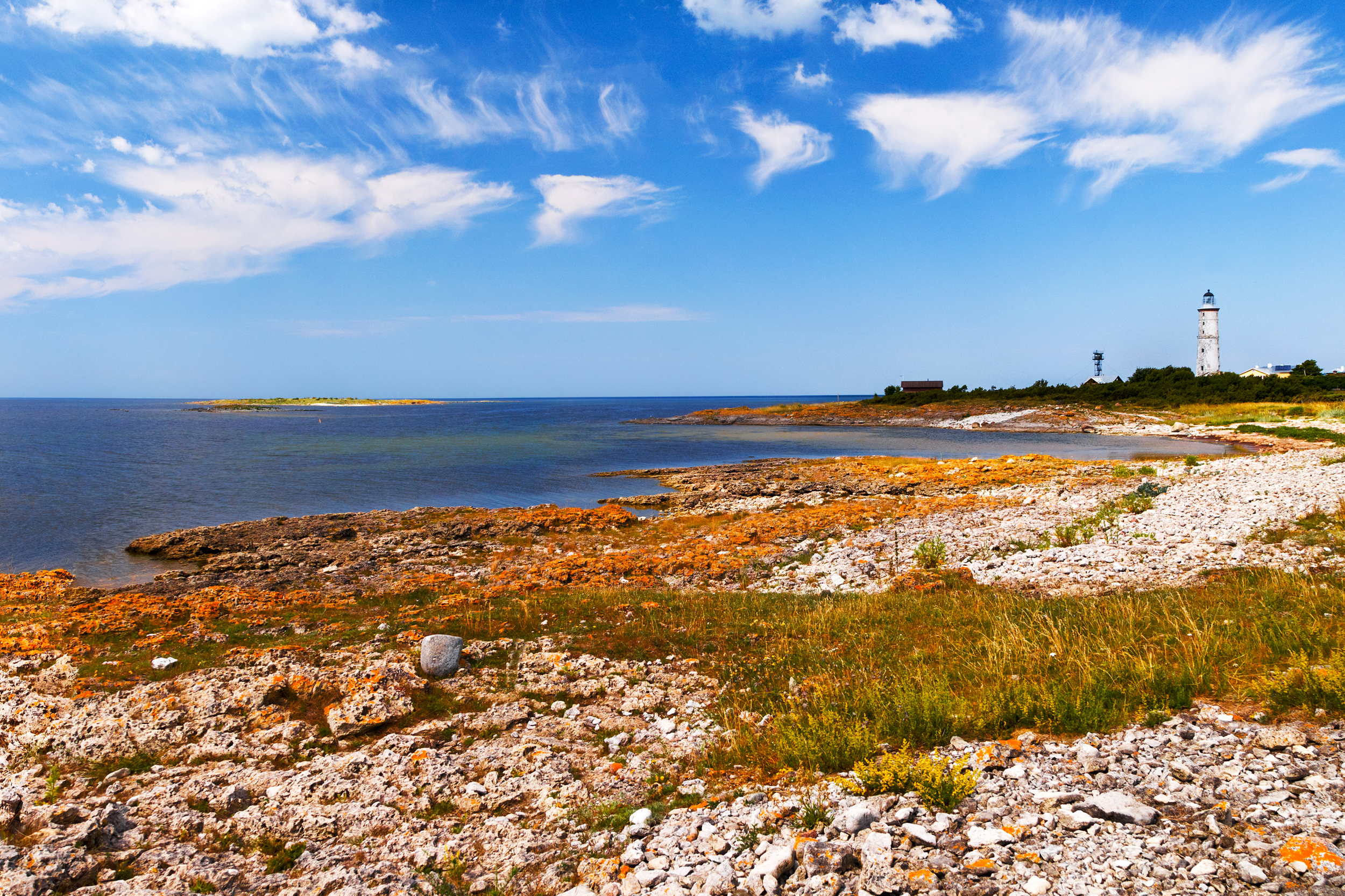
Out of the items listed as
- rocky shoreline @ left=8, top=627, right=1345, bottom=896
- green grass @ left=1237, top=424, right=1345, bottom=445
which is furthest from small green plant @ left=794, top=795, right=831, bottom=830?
green grass @ left=1237, top=424, right=1345, bottom=445

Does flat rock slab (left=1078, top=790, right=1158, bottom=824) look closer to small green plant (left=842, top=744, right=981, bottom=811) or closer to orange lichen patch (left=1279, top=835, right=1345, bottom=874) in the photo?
orange lichen patch (left=1279, top=835, right=1345, bottom=874)

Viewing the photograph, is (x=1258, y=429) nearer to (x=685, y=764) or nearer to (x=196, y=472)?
(x=685, y=764)

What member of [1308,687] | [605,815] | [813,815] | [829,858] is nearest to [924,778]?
[813,815]

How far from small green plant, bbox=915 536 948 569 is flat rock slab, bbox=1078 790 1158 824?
10.4 m

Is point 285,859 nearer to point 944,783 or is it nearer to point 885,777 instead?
point 885,777

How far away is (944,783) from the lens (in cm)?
502

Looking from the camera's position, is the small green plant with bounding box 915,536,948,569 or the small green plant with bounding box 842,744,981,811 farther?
the small green plant with bounding box 915,536,948,569

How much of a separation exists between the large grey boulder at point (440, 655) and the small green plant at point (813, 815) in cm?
582

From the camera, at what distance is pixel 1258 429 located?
49688 mm

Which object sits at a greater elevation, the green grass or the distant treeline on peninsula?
the distant treeline on peninsula

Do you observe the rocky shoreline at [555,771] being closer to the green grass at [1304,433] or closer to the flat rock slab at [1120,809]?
the flat rock slab at [1120,809]

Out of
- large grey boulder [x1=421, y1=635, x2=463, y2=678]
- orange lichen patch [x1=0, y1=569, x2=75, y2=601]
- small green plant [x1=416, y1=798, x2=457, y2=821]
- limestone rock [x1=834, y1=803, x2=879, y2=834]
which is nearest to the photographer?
limestone rock [x1=834, y1=803, x2=879, y2=834]

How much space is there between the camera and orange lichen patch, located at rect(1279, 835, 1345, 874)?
371cm

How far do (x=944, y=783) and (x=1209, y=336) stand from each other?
119m
